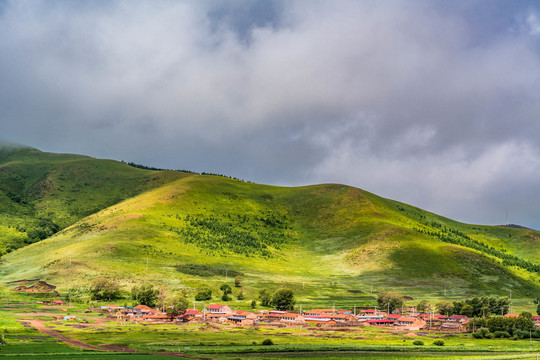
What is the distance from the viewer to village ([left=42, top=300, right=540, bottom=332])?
131 meters

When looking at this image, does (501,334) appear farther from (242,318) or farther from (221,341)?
(221,341)

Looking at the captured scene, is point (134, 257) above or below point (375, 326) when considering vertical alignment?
above

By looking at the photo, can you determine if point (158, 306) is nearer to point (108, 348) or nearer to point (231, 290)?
point (231, 290)

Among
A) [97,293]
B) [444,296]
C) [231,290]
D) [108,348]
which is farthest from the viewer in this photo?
[444,296]

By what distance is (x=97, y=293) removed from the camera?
149875 mm

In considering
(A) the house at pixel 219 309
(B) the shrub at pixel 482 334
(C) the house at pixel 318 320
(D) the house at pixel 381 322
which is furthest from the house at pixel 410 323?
(A) the house at pixel 219 309

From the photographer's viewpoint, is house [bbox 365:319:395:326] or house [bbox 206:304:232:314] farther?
house [bbox 365:319:395:326]

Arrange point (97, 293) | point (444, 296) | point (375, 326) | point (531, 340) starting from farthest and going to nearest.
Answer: point (444, 296)
point (97, 293)
point (375, 326)
point (531, 340)

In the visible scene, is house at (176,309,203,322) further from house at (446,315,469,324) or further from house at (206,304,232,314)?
house at (446,315,469,324)

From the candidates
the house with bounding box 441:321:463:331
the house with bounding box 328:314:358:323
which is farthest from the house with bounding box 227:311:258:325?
the house with bounding box 441:321:463:331

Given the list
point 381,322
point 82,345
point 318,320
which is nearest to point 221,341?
point 82,345

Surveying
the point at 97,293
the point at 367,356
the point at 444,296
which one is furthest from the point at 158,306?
the point at 444,296

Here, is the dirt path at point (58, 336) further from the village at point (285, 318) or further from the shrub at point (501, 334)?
the shrub at point (501, 334)

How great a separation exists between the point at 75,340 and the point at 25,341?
26.1 ft
